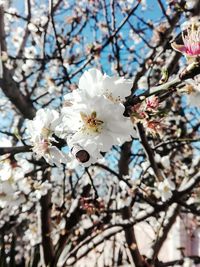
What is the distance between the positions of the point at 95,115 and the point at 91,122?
0.10ft

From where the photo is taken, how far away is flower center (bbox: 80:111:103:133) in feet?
3.43

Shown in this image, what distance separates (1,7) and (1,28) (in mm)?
166

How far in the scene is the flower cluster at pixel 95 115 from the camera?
1.00 metres

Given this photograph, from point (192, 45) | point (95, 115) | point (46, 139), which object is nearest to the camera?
point (192, 45)

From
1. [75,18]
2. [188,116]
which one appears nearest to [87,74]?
[75,18]

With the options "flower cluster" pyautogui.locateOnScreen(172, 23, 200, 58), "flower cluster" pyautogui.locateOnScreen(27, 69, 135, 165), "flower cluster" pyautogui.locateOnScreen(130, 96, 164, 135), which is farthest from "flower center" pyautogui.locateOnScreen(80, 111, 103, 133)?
"flower cluster" pyautogui.locateOnScreen(172, 23, 200, 58)

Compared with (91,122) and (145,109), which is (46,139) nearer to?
(91,122)

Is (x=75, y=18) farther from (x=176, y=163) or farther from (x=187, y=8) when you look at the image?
(x=176, y=163)

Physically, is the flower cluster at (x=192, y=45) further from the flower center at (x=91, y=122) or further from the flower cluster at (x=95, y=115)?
the flower center at (x=91, y=122)

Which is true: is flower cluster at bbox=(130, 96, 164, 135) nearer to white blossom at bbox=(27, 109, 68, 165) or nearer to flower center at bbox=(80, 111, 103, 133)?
flower center at bbox=(80, 111, 103, 133)

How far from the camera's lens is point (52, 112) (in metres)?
1.29

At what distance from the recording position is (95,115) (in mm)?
1043

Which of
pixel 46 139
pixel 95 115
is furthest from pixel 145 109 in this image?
pixel 46 139

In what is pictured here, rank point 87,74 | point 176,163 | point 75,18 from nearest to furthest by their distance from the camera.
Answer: point 87,74 → point 75,18 → point 176,163
